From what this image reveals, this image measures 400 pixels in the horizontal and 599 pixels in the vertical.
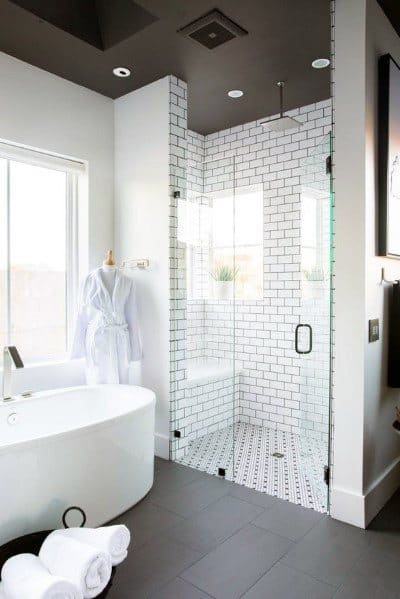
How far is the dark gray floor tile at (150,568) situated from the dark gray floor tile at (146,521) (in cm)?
8

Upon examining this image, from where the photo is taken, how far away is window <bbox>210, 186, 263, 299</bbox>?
11.8 ft

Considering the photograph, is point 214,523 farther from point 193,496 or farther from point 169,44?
point 169,44

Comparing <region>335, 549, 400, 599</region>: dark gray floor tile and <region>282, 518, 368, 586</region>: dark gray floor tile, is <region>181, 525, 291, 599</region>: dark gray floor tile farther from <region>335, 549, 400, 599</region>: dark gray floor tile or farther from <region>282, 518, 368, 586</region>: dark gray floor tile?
<region>335, 549, 400, 599</region>: dark gray floor tile

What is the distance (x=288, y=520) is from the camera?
262 centimetres

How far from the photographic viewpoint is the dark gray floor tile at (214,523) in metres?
2.40

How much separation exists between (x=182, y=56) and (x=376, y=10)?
53.9 inches

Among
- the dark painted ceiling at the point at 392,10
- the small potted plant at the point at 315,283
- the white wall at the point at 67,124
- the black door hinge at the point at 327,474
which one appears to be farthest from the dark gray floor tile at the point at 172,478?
the dark painted ceiling at the point at 392,10

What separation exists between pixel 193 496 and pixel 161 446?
2.51ft

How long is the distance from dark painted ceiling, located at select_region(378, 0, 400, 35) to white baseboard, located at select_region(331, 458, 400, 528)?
119 inches

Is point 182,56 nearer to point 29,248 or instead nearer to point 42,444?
point 29,248

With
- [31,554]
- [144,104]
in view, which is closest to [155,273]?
[144,104]

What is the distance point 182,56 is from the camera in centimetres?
323

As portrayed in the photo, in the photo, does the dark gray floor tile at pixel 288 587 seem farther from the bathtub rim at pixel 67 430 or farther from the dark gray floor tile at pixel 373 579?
the bathtub rim at pixel 67 430

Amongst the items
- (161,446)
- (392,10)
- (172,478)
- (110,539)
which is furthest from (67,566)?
(392,10)
